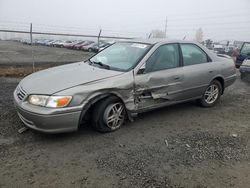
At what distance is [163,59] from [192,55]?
0.90 metres

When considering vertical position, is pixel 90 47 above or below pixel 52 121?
below

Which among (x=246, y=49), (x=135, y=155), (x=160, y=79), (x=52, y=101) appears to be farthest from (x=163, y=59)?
(x=246, y=49)

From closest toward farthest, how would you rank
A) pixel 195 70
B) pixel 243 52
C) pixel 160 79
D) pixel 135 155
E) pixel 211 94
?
1. pixel 135 155
2. pixel 160 79
3. pixel 195 70
4. pixel 211 94
5. pixel 243 52

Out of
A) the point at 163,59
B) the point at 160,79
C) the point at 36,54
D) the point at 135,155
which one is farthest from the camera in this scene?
the point at 36,54

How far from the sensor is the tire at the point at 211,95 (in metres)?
5.73

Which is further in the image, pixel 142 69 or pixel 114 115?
pixel 142 69

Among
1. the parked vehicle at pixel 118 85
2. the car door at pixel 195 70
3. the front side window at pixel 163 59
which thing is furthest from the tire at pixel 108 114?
the car door at pixel 195 70

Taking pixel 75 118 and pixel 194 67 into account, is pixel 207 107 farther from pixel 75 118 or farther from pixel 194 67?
pixel 75 118

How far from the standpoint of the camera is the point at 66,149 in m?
3.59

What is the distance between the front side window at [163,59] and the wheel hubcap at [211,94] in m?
1.28

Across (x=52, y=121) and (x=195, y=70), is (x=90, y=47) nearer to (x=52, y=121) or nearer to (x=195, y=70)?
(x=195, y=70)

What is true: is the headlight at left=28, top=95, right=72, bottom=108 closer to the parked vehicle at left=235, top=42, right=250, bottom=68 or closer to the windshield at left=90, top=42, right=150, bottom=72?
the windshield at left=90, top=42, right=150, bottom=72

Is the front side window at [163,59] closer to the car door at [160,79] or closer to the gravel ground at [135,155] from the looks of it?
the car door at [160,79]

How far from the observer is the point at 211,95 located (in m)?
5.82
